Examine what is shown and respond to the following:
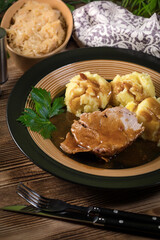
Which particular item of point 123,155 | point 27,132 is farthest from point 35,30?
point 123,155

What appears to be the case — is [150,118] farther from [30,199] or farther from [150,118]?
[30,199]

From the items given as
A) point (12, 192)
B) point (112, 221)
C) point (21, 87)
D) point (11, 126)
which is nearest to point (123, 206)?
point (112, 221)

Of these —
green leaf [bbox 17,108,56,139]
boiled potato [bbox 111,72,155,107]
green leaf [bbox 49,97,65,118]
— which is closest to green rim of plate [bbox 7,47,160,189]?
green leaf [bbox 17,108,56,139]

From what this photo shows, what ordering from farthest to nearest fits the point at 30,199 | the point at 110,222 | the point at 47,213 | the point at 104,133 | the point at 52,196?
the point at 104,133
the point at 52,196
the point at 30,199
the point at 47,213
the point at 110,222

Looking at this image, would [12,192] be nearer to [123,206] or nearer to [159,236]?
[123,206]

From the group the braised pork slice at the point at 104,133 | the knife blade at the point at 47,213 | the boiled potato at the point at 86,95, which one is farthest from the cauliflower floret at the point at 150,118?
Result: the knife blade at the point at 47,213

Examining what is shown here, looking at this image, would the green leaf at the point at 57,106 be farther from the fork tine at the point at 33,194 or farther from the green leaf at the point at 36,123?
the fork tine at the point at 33,194
